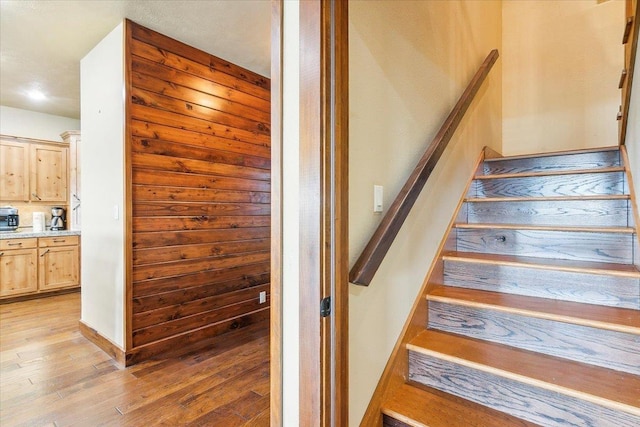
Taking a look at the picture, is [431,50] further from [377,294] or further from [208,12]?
[208,12]

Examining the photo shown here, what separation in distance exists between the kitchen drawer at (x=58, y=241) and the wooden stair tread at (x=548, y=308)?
5.01 metres

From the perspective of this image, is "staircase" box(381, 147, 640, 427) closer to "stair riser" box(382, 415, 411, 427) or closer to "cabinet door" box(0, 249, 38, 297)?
"stair riser" box(382, 415, 411, 427)

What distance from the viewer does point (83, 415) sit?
6.03 feet

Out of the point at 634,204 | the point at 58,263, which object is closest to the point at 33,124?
the point at 58,263

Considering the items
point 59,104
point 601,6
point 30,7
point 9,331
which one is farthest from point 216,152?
point 601,6

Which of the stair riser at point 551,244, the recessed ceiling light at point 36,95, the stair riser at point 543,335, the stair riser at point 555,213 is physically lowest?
the stair riser at point 543,335

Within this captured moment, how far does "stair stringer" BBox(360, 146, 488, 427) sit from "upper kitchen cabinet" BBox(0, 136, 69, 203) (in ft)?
18.2

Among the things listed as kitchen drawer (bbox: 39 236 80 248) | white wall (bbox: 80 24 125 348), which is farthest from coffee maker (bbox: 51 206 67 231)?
white wall (bbox: 80 24 125 348)

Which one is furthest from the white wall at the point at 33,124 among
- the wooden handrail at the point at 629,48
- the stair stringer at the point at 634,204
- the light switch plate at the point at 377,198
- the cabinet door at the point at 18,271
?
the stair stringer at the point at 634,204

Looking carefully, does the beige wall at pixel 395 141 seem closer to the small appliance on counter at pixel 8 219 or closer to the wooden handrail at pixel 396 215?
the wooden handrail at pixel 396 215

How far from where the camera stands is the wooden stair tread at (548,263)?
4.95 ft

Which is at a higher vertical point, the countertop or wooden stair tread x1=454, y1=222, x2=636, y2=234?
wooden stair tread x1=454, y1=222, x2=636, y2=234

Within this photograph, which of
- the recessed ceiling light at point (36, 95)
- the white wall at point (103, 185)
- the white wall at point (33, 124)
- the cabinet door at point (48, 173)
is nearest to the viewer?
the white wall at point (103, 185)

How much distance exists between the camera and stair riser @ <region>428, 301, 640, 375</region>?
1275 millimetres
